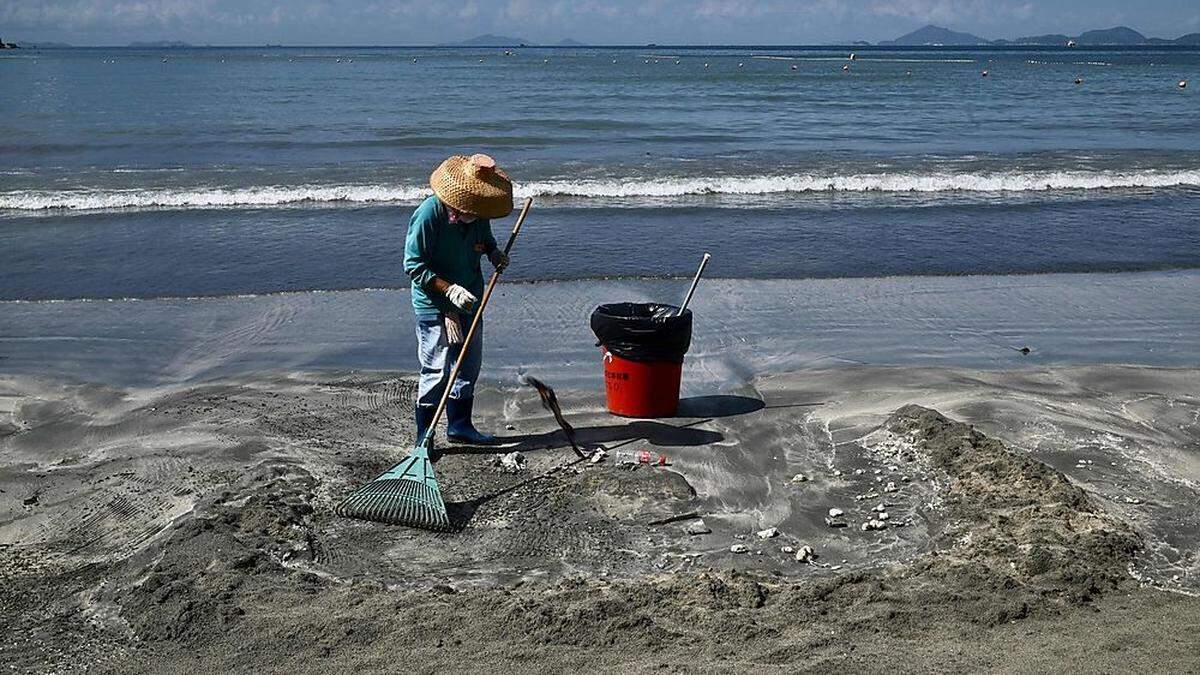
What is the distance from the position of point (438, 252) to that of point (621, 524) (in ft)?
6.06

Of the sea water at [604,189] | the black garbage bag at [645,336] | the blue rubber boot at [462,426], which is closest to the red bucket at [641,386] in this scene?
the black garbage bag at [645,336]

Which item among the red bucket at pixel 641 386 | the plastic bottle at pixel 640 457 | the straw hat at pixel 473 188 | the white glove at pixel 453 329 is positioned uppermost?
the straw hat at pixel 473 188

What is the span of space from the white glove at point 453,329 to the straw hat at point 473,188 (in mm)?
600

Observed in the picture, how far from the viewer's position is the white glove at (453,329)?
20.1 ft

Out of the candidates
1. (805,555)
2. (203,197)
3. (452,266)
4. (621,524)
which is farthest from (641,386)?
(203,197)

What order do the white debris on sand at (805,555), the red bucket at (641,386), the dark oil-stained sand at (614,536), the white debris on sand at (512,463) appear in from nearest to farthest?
the dark oil-stained sand at (614,536)
the white debris on sand at (805,555)
the white debris on sand at (512,463)
the red bucket at (641,386)

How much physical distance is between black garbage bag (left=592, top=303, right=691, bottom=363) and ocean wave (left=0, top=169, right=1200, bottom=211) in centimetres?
985

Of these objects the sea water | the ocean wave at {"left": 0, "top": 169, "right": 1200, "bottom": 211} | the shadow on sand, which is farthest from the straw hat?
the ocean wave at {"left": 0, "top": 169, "right": 1200, "bottom": 211}

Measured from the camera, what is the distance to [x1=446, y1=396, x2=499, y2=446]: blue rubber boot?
259 inches

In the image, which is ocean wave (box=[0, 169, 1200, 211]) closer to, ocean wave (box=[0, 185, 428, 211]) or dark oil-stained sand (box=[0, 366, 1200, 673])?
ocean wave (box=[0, 185, 428, 211])

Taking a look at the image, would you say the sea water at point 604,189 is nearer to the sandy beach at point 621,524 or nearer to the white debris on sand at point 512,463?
the sandy beach at point 621,524

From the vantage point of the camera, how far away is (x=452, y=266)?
624 centimetres

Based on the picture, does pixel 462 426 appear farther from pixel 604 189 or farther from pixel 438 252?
pixel 604 189

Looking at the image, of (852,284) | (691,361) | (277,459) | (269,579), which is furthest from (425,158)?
(269,579)
